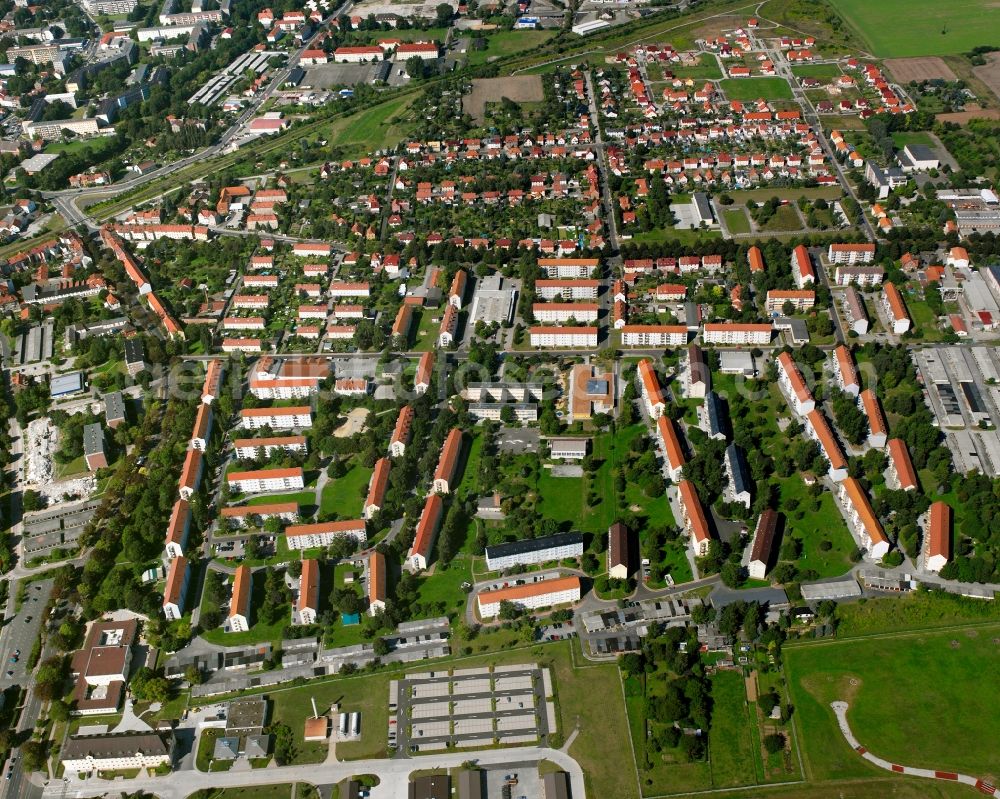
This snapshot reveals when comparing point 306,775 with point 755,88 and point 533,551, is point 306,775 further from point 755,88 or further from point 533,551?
point 755,88

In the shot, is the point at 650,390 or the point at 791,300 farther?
the point at 791,300

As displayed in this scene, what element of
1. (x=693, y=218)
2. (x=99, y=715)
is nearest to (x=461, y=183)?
(x=693, y=218)

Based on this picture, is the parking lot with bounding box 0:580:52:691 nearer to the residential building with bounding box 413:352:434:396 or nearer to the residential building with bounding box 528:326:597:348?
the residential building with bounding box 413:352:434:396

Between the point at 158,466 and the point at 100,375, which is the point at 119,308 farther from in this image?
the point at 158,466

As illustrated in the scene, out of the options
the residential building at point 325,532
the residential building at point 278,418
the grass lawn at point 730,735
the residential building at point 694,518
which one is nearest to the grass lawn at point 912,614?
the grass lawn at point 730,735

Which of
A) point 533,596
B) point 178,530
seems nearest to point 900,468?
point 533,596

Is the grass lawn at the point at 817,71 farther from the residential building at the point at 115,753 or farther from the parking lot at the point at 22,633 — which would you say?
the residential building at the point at 115,753
